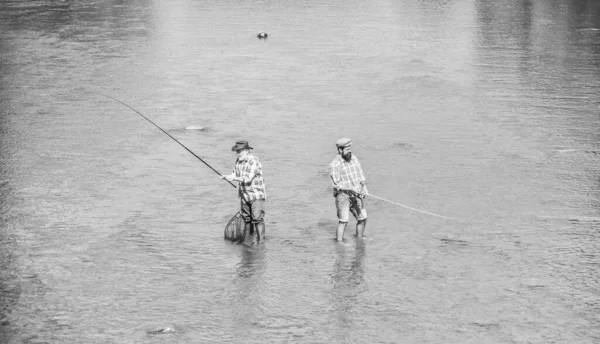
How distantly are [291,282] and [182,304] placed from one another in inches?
56.3

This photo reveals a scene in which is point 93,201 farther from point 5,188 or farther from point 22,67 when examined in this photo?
point 22,67

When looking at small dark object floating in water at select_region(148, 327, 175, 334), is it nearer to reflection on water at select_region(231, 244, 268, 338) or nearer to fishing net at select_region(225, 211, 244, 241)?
reflection on water at select_region(231, 244, 268, 338)

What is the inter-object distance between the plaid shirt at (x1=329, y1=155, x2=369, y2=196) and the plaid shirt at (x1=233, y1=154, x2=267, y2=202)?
3.26 feet

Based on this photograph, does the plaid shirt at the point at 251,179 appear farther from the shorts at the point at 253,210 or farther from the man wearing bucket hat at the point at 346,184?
the man wearing bucket hat at the point at 346,184

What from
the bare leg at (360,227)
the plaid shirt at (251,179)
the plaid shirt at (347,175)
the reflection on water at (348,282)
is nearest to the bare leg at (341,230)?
the reflection on water at (348,282)

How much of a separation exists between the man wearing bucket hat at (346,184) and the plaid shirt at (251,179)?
0.99 m

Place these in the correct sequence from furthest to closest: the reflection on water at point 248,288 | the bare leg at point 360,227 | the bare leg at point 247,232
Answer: the bare leg at point 360,227, the bare leg at point 247,232, the reflection on water at point 248,288

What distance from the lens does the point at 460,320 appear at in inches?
433

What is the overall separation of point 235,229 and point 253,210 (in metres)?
0.38

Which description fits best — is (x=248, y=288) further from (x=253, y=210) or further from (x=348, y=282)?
(x=253, y=210)

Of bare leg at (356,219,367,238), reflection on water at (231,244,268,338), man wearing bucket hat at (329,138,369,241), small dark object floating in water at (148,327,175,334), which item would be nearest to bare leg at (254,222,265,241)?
reflection on water at (231,244,268,338)

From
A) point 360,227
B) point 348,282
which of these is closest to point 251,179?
point 360,227

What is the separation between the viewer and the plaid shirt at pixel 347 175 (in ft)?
44.6

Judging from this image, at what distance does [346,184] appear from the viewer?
44.5ft
